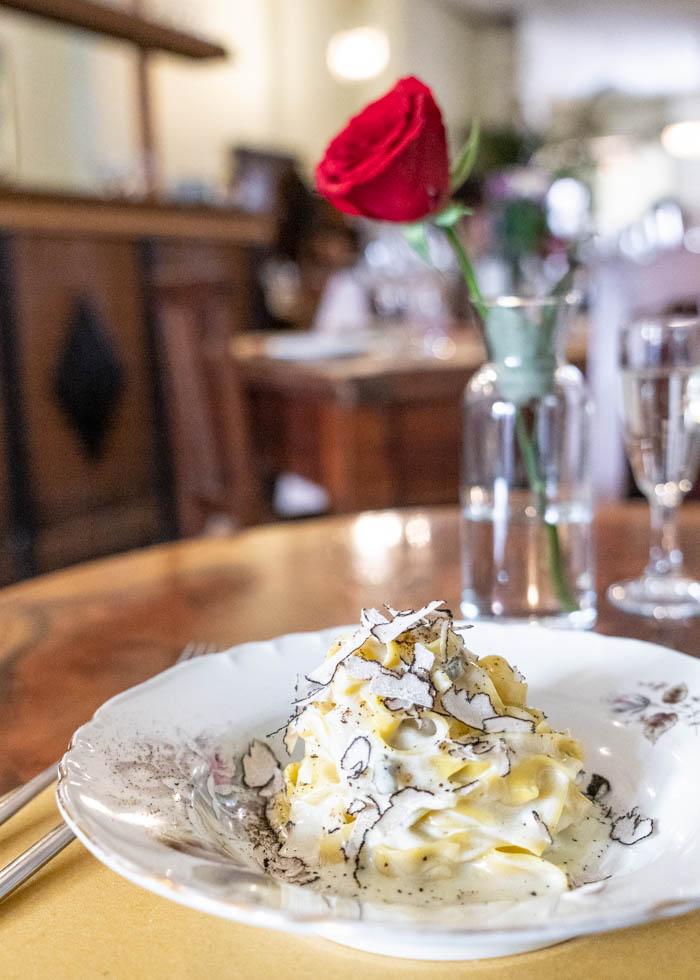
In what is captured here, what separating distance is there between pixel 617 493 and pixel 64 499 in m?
1.84

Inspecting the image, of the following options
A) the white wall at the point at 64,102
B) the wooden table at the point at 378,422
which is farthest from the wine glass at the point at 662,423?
the white wall at the point at 64,102

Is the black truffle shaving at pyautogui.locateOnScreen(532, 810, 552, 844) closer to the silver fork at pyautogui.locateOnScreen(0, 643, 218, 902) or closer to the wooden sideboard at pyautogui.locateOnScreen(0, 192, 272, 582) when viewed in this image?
the silver fork at pyautogui.locateOnScreen(0, 643, 218, 902)

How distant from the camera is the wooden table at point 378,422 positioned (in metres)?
1.90

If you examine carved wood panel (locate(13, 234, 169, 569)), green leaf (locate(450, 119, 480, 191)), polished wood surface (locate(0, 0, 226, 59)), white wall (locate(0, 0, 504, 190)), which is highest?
white wall (locate(0, 0, 504, 190))

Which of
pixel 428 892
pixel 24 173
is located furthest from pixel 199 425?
pixel 24 173

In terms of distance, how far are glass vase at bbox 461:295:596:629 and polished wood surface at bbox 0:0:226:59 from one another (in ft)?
7.75

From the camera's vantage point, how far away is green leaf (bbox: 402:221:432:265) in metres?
0.67

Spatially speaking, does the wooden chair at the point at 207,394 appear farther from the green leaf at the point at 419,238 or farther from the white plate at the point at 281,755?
the white plate at the point at 281,755

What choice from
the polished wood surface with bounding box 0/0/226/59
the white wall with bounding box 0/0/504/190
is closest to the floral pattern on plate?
the polished wood surface with bounding box 0/0/226/59

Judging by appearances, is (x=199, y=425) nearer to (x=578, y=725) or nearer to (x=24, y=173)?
(x=578, y=725)

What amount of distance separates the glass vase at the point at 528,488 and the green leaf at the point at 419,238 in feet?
0.25

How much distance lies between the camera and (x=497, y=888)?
37 cm

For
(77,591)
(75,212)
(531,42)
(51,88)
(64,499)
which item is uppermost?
(531,42)

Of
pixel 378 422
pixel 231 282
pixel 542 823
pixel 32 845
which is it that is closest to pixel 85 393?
pixel 231 282
